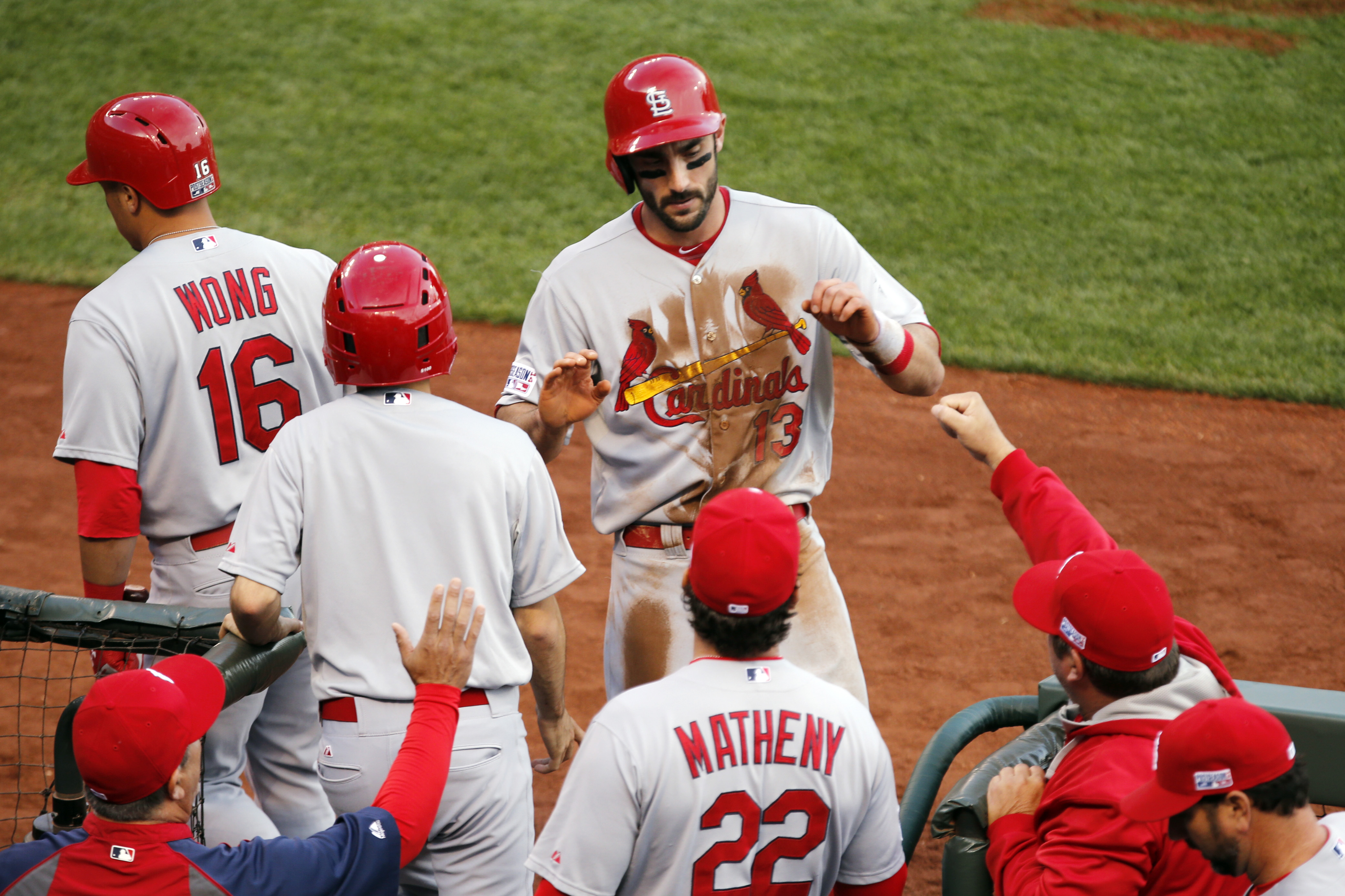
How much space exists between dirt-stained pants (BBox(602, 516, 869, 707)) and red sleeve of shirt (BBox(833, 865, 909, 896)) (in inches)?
36.6

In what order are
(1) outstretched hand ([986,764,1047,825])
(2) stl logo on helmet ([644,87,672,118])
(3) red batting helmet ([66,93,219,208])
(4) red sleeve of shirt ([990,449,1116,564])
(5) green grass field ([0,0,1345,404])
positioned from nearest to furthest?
(1) outstretched hand ([986,764,1047,825]) < (4) red sleeve of shirt ([990,449,1116,564]) < (2) stl logo on helmet ([644,87,672,118]) < (3) red batting helmet ([66,93,219,208]) < (5) green grass field ([0,0,1345,404])

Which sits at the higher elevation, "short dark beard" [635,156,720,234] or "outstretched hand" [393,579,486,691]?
"short dark beard" [635,156,720,234]

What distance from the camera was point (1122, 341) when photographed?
811 cm

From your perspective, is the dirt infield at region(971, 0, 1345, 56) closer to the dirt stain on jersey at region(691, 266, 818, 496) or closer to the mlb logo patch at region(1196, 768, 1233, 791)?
the dirt stain on jersey at region(691, 266, 818, 496)

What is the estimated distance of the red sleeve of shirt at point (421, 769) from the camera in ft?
7.25

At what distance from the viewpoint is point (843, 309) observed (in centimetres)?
289

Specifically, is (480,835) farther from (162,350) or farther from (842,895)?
(162,350)

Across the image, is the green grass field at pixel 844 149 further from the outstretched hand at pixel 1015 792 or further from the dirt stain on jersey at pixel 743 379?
the outstretched hand at pixel 1015 792

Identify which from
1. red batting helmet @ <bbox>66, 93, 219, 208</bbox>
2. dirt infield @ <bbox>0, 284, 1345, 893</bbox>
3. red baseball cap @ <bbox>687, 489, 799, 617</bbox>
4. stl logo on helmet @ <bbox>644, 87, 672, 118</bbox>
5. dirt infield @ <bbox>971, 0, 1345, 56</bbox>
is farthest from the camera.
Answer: dirt infield @ <bbox>971, 0, 1345, 56</bbox>

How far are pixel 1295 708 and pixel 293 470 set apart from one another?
7.42ft

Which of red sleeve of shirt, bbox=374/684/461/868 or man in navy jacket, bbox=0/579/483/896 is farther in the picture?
red sleeve of shirt, bbox=374/684/461/868

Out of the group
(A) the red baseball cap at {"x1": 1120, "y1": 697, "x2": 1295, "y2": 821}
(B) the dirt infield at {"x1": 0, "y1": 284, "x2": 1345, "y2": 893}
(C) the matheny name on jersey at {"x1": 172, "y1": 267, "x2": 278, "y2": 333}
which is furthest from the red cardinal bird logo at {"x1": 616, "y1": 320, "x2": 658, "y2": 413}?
(B) the dirt infield at {"x1": 0, "y1": 284, "x2": 1345, "y2": 893}

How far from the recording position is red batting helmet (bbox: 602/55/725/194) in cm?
302

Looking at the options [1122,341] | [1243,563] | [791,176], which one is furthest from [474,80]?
[1243,563]
